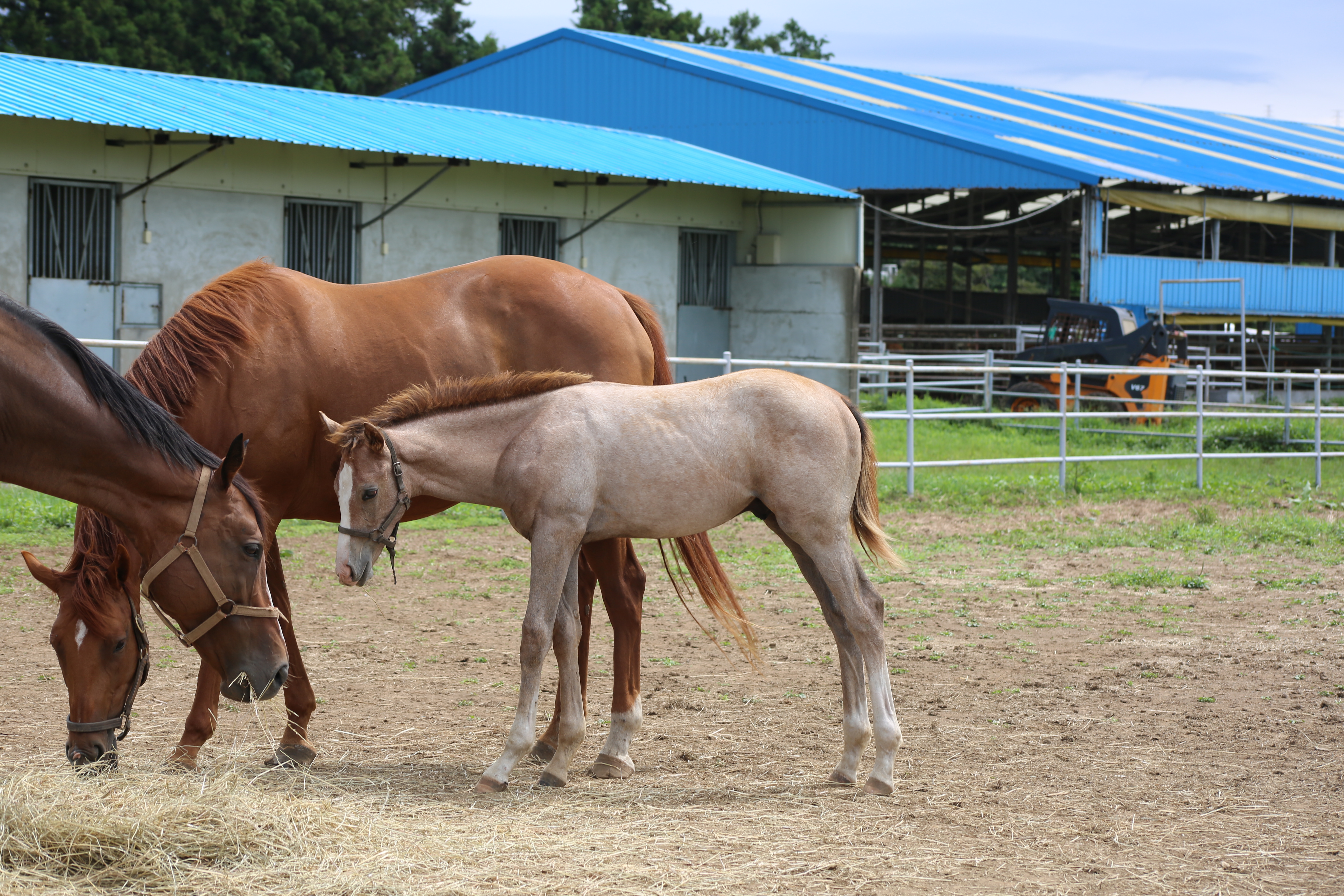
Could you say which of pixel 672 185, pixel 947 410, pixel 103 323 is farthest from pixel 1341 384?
pixel 103 323

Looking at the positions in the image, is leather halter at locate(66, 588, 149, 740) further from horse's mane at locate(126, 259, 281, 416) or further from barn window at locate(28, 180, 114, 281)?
barn window at locate(28, 180, 114, 281)

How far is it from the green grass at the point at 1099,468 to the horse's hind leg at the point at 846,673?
6.71 m

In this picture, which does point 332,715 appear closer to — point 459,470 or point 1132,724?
point 459,470

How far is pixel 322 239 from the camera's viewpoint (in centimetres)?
1536

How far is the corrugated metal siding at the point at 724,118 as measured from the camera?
2202cm

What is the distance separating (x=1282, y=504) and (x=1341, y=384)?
17.4 metres

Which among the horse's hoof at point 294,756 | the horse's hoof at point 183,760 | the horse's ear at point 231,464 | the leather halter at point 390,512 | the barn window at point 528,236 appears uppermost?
the barn window at point 528,236

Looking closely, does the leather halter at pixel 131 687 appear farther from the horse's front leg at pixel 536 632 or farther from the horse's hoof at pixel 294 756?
the horse's front leg at pixel 536 632

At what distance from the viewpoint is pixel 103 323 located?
13.7 metres

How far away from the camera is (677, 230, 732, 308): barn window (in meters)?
19.6

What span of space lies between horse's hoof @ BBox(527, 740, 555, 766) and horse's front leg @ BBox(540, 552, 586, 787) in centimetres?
37

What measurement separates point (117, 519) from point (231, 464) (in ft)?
1.28

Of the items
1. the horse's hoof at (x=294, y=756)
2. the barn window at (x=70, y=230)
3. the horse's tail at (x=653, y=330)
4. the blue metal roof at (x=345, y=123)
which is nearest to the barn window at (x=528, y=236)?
the blue metal roof at (x=345, y=123)

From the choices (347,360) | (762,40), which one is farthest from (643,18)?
(347,360)
